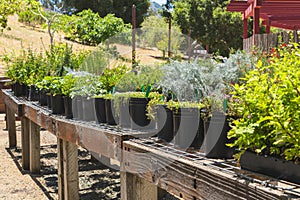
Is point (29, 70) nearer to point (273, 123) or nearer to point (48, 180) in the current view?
point (48, 180)

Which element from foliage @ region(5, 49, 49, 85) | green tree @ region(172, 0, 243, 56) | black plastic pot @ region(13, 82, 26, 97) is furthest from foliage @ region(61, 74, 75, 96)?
green tree @ region(172, 0, 243, 56)

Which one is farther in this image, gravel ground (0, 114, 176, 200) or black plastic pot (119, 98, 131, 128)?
gravel ground (0, 114, 176, 200)

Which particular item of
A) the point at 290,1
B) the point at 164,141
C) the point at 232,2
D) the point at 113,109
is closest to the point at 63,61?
the point at 113,109

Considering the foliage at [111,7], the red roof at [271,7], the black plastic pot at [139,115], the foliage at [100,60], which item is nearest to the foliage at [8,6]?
the red roof at [271,7]

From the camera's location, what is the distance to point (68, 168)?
321cm

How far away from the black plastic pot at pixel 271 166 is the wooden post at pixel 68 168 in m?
2.05

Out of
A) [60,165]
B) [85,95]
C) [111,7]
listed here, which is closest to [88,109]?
[85,95]

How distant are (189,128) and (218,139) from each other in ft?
0.61

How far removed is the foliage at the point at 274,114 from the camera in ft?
3.73

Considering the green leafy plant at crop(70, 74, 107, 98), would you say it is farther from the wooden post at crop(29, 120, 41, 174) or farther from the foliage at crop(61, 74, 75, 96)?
the wooden post at crop(29, 120, 41, 174)

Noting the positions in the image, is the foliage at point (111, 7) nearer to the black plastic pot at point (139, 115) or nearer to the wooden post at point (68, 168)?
the wooden post at point (68, 168)

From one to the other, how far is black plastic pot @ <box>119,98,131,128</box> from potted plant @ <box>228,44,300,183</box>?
3.28 ft

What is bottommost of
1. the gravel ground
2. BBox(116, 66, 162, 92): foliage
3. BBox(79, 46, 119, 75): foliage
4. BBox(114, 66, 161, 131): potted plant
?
the gravel ground

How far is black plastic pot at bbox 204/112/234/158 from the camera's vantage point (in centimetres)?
155
